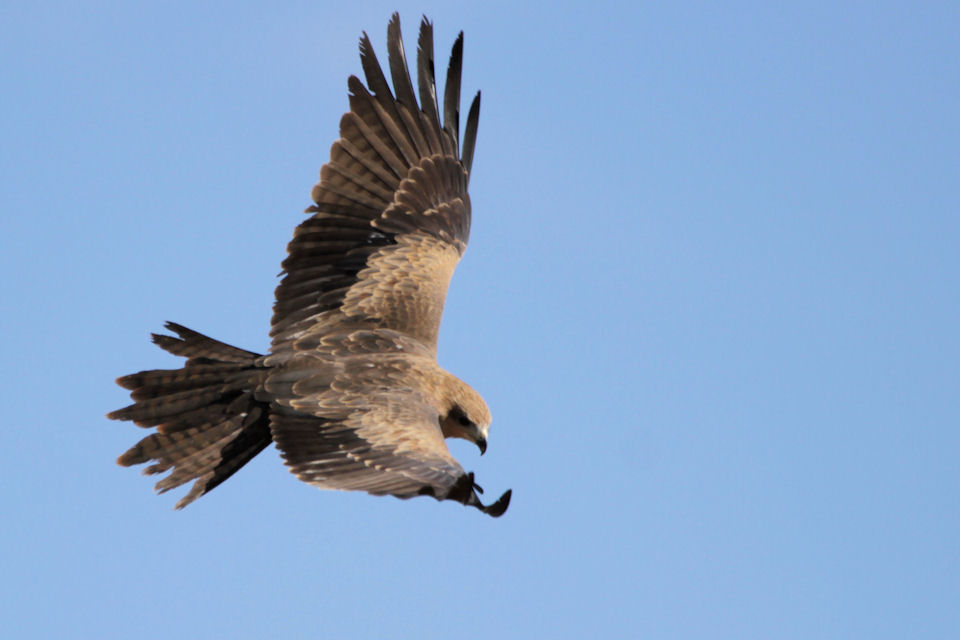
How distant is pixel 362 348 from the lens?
31.9 feet

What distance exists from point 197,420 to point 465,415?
75.9 inches

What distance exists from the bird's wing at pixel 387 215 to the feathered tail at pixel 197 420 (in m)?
0.62

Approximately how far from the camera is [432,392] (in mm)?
9383

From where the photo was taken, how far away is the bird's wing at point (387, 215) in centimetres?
1022

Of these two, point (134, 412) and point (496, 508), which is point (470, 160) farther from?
point (496, 508)

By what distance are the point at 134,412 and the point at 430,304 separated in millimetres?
2547

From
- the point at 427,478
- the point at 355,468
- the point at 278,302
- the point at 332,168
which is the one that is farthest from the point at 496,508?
the point at 332,168

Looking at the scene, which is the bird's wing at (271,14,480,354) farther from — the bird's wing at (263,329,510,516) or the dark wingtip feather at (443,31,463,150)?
the bird's wing at (263,329,510,516)

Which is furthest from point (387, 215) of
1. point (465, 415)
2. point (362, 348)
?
point (465, 415)

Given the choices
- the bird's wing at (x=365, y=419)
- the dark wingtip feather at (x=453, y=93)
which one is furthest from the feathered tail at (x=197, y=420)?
the dark wingtip feather at (x=453, y=93)

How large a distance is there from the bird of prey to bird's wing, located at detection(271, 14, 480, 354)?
0.5 inches

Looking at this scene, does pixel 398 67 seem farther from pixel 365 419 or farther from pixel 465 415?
pixel 365 419

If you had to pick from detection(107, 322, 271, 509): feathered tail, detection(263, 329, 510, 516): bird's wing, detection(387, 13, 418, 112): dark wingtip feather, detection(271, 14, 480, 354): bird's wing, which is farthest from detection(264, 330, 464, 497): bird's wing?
detection(387, 13, 418, 112): dark wingtip feather

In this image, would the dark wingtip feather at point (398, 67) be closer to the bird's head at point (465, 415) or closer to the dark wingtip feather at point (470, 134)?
the dark wingtip feather at point (470, 134)
